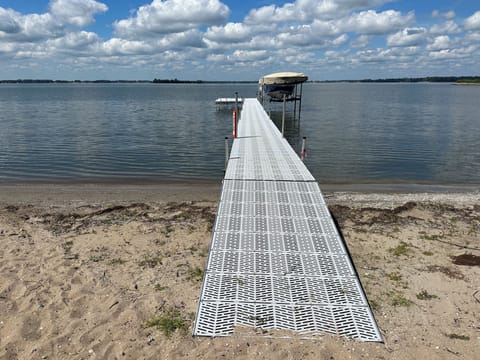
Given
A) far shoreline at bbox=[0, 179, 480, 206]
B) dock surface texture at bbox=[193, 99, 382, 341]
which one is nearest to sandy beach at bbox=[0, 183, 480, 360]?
dock surface texture at bbox=[193, 99, 382, 341]

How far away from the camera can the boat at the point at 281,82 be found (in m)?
40.1

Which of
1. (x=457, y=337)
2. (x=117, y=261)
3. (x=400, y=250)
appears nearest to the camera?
(x=457, y=337)

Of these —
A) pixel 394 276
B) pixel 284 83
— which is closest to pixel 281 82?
pixel 284 83

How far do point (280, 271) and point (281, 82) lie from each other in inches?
1478

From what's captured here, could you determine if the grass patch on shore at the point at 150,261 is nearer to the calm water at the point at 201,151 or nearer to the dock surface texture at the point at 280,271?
the dock surface texture at the point at 280,271

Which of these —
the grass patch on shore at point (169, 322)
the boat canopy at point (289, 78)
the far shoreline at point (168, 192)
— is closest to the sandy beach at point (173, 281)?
the grass patch on shore at point (169, 322)

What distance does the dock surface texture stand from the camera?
15.5 ft

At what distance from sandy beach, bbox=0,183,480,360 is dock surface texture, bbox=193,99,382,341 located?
0.26m

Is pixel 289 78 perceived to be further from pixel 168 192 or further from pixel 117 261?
pixel 117 261

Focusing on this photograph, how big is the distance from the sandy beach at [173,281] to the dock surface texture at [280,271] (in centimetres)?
26

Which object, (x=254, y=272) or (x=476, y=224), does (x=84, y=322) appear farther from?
(x=476, y=224)

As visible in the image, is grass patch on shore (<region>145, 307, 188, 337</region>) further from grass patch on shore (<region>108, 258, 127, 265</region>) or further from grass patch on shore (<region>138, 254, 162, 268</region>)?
grass patch on shore (<region>108, 258, 127, 265</region>)

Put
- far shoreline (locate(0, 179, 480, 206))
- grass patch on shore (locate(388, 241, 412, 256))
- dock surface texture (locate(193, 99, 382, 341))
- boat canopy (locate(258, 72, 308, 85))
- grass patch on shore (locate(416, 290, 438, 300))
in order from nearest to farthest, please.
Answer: dock surface texture (locate(193, 99, 382, 341))
grass patch on shore (locate(416, 290, 438, 300))
grass patch on shore (locate(388, 241, 412, 256))
far shoreline (locate(0, 179, 480, 206))
boat canopy (locate(258, 72, 308, 85))

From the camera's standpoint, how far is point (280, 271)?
18.7 feet
